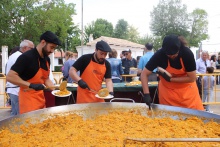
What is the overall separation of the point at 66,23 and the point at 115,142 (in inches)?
1089

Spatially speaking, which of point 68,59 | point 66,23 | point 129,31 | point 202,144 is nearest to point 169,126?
point 202,144

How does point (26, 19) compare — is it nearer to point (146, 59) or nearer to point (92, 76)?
point (146, 59)

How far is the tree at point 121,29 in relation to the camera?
6606 cm

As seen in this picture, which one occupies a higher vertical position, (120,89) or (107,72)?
(107,72)

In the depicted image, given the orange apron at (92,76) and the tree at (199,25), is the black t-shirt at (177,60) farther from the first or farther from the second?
the tree at (199,25)

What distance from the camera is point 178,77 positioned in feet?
9.42

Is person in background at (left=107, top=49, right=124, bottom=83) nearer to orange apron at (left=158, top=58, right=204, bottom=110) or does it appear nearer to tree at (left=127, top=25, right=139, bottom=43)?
orange apron at (left=158, top=58, right=204, bottom=110)

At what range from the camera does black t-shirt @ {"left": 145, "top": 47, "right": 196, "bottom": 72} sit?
9.11 ft

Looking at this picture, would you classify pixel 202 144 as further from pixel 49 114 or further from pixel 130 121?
pixel 49 114

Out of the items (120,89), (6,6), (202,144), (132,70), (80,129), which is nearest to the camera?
(202,144)

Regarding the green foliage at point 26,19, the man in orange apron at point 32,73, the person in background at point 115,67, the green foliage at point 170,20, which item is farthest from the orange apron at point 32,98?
the green foliage at point 170,20

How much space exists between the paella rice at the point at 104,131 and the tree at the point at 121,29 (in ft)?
210

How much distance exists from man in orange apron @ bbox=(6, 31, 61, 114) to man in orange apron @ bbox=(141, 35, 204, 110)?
112cm

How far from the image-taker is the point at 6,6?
72.3 feet
